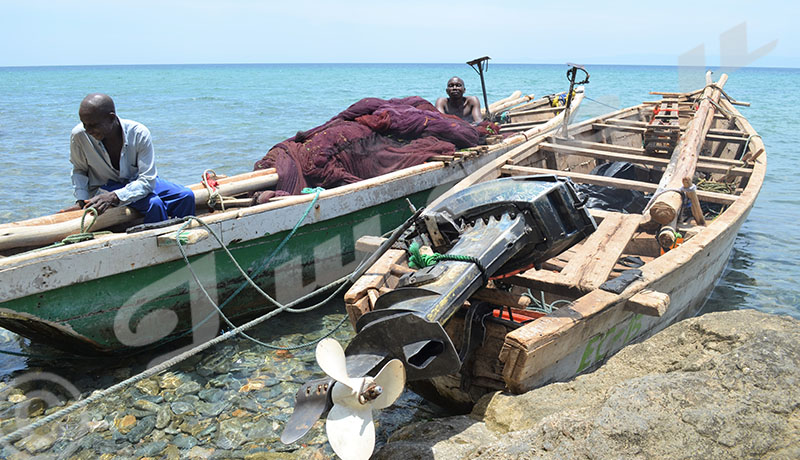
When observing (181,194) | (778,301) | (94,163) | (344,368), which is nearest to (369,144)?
(181,194)

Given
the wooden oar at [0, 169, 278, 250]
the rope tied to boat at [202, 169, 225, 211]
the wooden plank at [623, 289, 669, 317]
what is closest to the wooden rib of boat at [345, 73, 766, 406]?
the wooden plank at [623, 289, 669, 317]

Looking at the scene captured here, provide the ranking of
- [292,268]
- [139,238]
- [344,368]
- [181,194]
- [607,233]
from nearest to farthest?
[344,368]
[139,238]
[607,233]
[181,194]
[292,268]

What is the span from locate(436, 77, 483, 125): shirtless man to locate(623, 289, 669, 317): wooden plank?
5.79 metres

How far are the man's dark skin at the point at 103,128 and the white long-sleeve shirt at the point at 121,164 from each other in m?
0.05

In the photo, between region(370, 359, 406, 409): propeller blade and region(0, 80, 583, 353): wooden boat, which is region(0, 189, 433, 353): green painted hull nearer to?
region(0, 80, 583, 353): wooden boat

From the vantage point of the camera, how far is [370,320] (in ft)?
9.02

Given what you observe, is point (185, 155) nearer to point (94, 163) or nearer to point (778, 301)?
point (94, 163)

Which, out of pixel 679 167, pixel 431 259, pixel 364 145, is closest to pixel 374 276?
pixel 431 259

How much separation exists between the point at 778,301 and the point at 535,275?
427 cm

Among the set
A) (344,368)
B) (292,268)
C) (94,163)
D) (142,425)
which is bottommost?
(142,425)

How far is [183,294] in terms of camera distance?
4.55 metres

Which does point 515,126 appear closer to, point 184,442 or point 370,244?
point 370,244

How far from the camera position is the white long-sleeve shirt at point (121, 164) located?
4.46 metres

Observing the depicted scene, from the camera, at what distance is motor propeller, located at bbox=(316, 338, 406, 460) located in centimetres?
226
